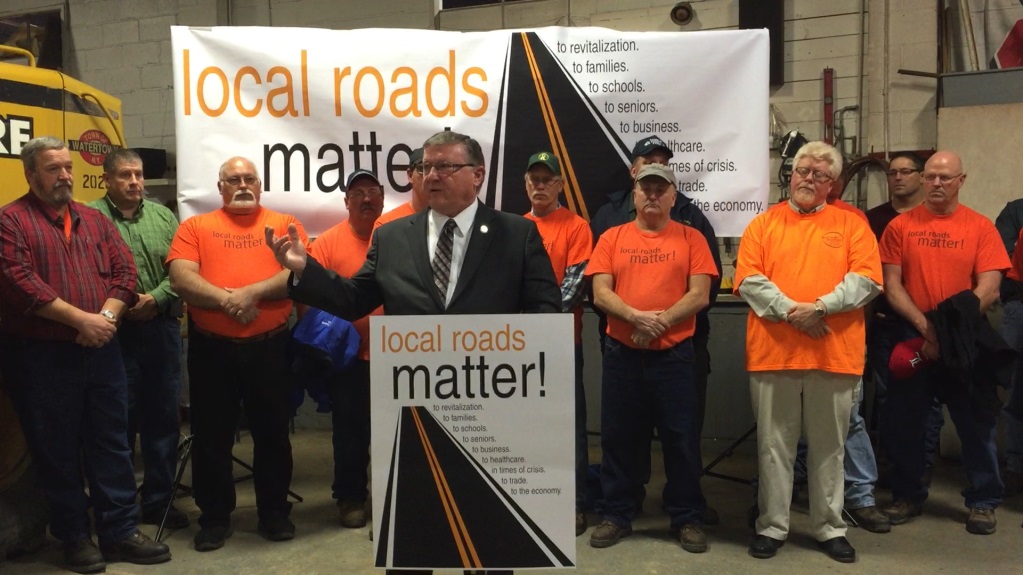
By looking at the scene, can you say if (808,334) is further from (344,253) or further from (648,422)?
(344,253)

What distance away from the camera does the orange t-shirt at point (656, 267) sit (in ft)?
11.4

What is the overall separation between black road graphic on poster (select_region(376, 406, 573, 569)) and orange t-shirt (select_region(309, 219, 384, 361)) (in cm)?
162

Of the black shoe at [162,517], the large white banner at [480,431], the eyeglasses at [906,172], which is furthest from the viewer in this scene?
the eyeglasses at [906,172]

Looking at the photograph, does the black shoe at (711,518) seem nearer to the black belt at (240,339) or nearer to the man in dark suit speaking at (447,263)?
the man in dark suit speaking at (447,263)

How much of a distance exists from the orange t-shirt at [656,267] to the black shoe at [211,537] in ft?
6.34

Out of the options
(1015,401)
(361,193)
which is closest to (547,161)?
(361,193)

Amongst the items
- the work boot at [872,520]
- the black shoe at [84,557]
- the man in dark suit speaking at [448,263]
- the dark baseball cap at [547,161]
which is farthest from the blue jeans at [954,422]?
the black shoe at [84,557]

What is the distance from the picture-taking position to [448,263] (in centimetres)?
238

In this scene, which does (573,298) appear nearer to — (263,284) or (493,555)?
(263,284)

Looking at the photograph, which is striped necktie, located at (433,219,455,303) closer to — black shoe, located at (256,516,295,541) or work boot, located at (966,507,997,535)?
black shoe, located at (256,516,295,541)

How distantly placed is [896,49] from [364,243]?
14.1 ft

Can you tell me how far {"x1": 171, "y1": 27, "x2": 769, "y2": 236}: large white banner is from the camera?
3.96m

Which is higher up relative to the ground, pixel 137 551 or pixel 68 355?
pixel 68 355

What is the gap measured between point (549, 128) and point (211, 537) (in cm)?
243
